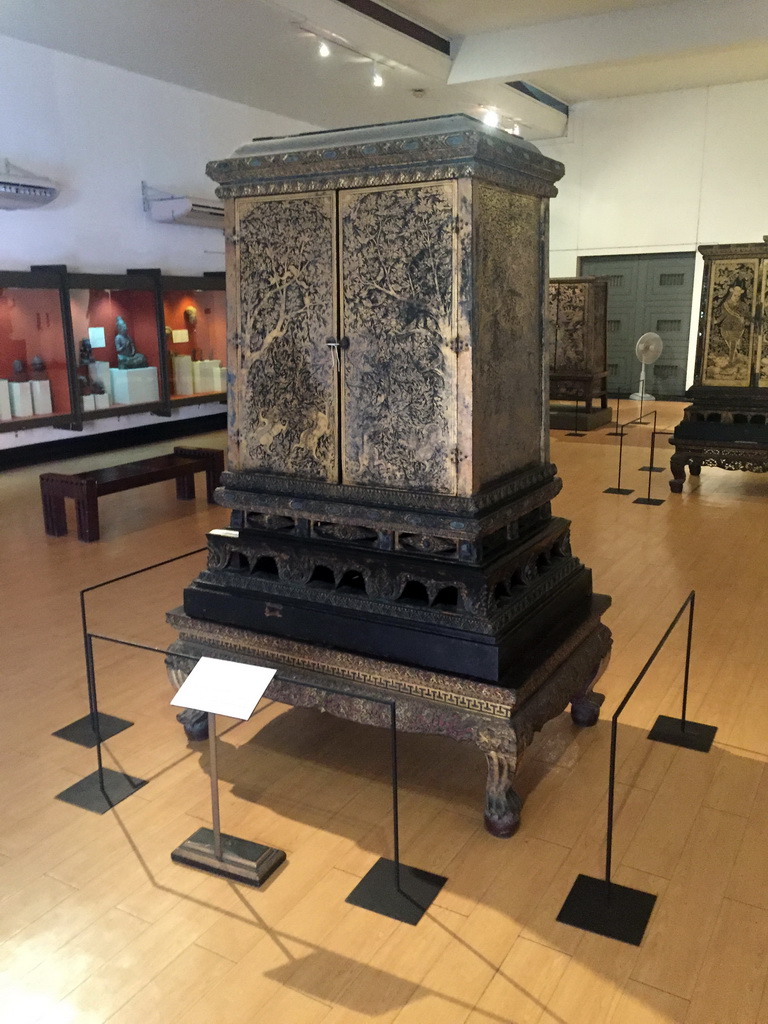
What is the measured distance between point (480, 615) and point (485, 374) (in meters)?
0.80

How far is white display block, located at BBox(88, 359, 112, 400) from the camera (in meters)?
10.2

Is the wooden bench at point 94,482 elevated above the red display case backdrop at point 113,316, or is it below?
below

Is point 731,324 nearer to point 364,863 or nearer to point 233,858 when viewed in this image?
point 364,863

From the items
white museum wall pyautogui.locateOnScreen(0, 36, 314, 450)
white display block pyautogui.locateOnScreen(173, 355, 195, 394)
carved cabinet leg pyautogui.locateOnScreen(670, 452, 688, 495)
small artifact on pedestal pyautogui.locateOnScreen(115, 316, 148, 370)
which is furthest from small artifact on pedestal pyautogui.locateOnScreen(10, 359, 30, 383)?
carved cabinet leg pyautogui.locateOnScreen(670, 452, 688, 495)

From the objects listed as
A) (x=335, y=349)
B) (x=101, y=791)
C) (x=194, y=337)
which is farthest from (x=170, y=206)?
(x=101, y=791)

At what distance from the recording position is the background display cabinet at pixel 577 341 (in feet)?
41.0

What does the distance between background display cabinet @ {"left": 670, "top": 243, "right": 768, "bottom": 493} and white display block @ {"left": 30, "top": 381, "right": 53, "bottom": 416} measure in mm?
6444

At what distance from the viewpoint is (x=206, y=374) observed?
39.2 ft

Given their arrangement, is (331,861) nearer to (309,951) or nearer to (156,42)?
(309,951)

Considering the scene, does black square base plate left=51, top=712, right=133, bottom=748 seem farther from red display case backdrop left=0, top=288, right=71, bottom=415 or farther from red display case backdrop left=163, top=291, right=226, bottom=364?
red display case backdrop left=163, top=291, right=226, bottom=364

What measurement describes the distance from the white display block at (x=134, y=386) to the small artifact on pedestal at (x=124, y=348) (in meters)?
0.09

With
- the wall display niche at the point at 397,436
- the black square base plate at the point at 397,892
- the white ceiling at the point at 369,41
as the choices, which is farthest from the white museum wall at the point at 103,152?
the black square base plate at the point at 397,892

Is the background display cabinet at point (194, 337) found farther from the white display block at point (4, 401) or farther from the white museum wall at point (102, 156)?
the white display block at point (4, 401)

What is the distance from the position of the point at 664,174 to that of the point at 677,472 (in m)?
8.65
